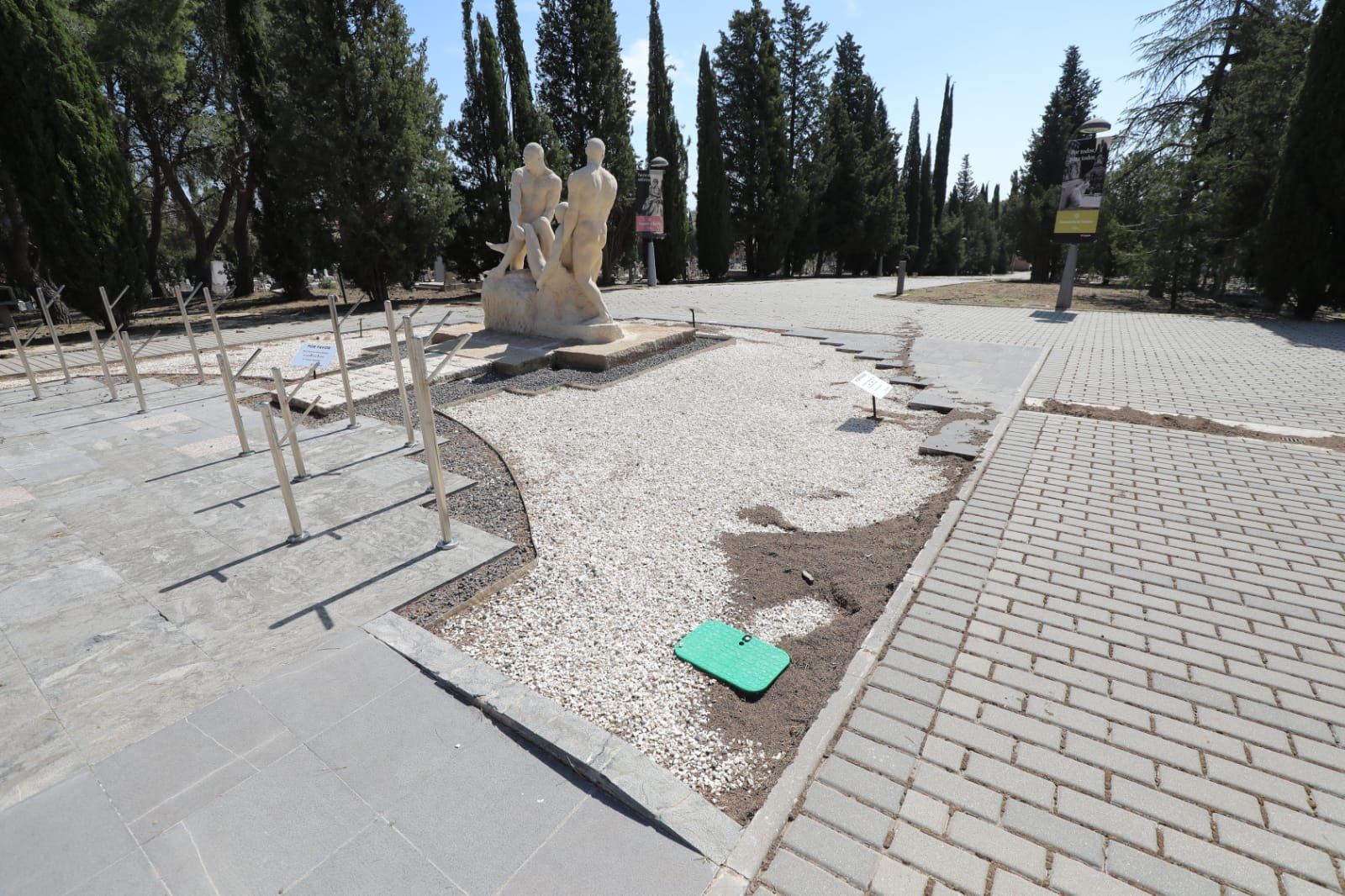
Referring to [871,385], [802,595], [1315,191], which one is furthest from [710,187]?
[802,595]

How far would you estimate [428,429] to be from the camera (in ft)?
11.9

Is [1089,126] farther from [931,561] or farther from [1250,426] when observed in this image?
[931,561]

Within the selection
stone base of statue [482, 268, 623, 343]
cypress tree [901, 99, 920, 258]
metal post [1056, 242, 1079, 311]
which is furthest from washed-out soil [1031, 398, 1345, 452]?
cypress tree [901, 99, 920, 258]

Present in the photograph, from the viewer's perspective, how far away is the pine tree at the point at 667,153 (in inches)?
1021

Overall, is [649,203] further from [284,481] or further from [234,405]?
[284,481]

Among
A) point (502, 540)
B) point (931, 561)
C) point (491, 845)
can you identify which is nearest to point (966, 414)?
point (931, 561)

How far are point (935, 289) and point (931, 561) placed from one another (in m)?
20.3

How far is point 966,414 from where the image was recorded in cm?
664

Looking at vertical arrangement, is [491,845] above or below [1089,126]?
below

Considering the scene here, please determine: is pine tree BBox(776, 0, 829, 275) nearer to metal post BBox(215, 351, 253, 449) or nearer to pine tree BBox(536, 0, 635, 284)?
pine tree BBox(536, 0, 635, 284)

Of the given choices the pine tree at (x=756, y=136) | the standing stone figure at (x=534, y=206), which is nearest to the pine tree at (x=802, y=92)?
the pine tree at (x=756, y=136)

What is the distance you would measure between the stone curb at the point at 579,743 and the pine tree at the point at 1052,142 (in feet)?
103

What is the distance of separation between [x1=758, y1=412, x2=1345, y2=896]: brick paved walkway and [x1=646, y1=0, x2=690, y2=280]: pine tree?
24.2 metres

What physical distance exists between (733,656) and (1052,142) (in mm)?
38584
